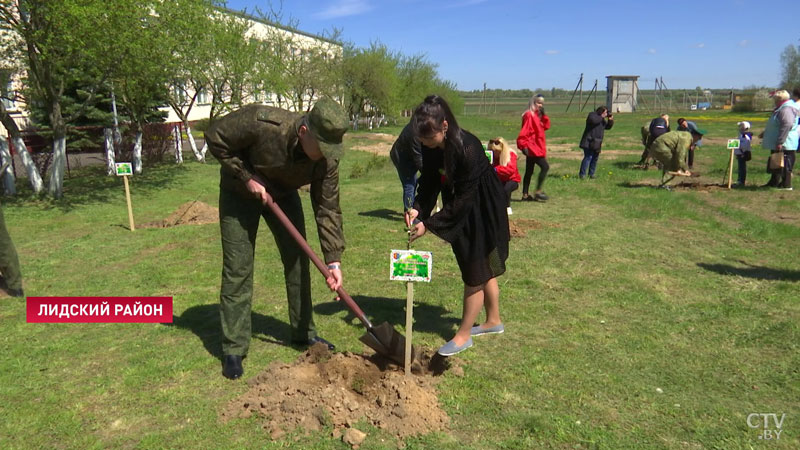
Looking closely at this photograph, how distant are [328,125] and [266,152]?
2.00ft

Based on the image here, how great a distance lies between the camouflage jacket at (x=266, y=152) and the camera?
337cm

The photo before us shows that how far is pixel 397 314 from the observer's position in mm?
4848

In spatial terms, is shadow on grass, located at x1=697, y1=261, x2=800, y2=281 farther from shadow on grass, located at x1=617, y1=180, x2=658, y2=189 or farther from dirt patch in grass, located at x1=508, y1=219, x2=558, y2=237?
shadow on grass, located at x1=617, y1=180, x2=658, y2=189

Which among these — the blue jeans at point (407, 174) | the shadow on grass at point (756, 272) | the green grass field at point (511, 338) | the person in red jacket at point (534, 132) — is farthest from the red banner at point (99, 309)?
the person in red jacket at point (534, 132)

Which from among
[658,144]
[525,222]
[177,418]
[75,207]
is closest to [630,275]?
[525,222]

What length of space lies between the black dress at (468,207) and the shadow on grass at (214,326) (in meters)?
1.59

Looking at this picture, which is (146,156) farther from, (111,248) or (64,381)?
(64,381)

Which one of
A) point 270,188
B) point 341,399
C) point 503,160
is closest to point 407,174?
point 503,160

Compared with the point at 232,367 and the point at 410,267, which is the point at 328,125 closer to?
the point at 410,267

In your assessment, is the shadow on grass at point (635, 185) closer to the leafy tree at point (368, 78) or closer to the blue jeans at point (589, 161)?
the blue jeans at point (589, 161)

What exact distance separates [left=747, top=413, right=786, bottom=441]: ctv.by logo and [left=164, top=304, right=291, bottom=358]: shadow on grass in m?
3.16

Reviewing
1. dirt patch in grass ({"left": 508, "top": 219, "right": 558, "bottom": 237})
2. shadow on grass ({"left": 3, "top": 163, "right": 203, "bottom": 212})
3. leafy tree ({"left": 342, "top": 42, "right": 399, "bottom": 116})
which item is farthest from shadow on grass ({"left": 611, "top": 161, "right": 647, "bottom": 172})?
leafy tree ({"left": 342, "top": 42, "right": 399, "bottom": 116})

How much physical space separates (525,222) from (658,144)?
484 centimetres

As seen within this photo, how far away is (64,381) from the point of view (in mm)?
3672
